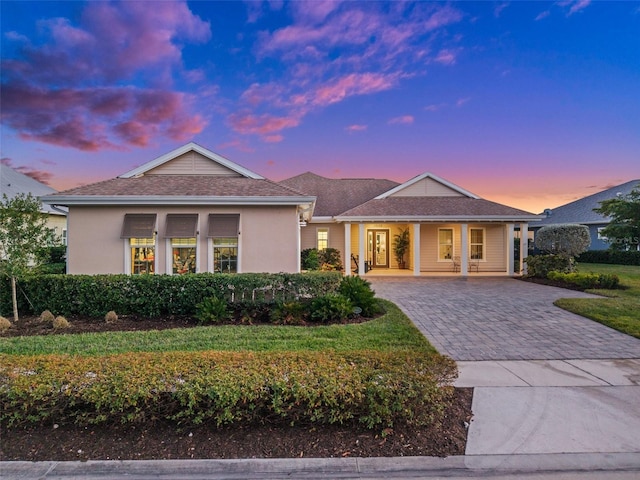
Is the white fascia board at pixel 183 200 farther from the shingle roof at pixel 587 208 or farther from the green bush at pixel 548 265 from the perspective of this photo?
the shingle roof at pixel 587 208

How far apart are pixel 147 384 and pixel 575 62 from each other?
53.0 feet

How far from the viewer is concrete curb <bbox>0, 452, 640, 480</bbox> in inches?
106

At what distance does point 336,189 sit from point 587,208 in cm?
2535

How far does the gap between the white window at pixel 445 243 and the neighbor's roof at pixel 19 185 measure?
77.1 ft

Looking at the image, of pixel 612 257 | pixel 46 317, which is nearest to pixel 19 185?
pixel 46 317

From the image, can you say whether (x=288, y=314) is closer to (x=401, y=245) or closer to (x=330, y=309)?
(x=330, y=309)

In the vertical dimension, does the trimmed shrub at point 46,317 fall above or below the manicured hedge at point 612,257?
below

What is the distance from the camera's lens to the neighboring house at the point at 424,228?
16.8m

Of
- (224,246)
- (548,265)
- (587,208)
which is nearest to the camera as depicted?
(224,246)

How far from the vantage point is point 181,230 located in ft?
35.7

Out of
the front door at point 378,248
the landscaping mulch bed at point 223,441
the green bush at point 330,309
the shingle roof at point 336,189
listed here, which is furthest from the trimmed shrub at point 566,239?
the landscaping mulch bed at point 223,441

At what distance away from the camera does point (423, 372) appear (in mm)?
A: 3480

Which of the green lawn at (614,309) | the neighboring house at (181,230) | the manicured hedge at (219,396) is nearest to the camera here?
the manicured hedge at (219,396)

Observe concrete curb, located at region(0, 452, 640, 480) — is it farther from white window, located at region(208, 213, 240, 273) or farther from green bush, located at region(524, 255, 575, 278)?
green bush, located at region(524, 255, 575, 278)
